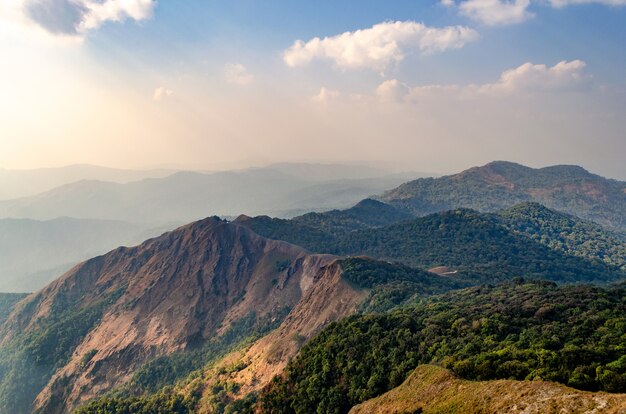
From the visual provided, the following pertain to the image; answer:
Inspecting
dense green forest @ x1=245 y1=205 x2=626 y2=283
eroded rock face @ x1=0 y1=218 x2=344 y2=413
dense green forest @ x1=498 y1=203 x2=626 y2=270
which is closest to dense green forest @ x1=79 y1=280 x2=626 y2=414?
eroded rock face @ x1=0 y1=218 x2=344 y2=413

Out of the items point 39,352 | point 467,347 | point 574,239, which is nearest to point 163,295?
point 39,352

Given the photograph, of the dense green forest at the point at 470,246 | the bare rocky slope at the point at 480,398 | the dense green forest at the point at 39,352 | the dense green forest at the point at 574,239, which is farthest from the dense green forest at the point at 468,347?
the dense green forest at the point at 574,239

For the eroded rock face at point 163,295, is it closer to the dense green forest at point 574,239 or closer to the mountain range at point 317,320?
the mountain range at point 317,320

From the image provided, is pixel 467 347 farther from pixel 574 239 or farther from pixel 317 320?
pixel 574 239

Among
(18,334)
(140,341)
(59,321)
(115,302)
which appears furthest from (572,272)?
(18,334)

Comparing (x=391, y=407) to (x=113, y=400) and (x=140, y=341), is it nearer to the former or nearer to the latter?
(x=113, y=400)

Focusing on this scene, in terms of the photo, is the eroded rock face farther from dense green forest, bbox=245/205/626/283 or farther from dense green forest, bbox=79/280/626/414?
dense green forest, bbox=245/205/626/283
